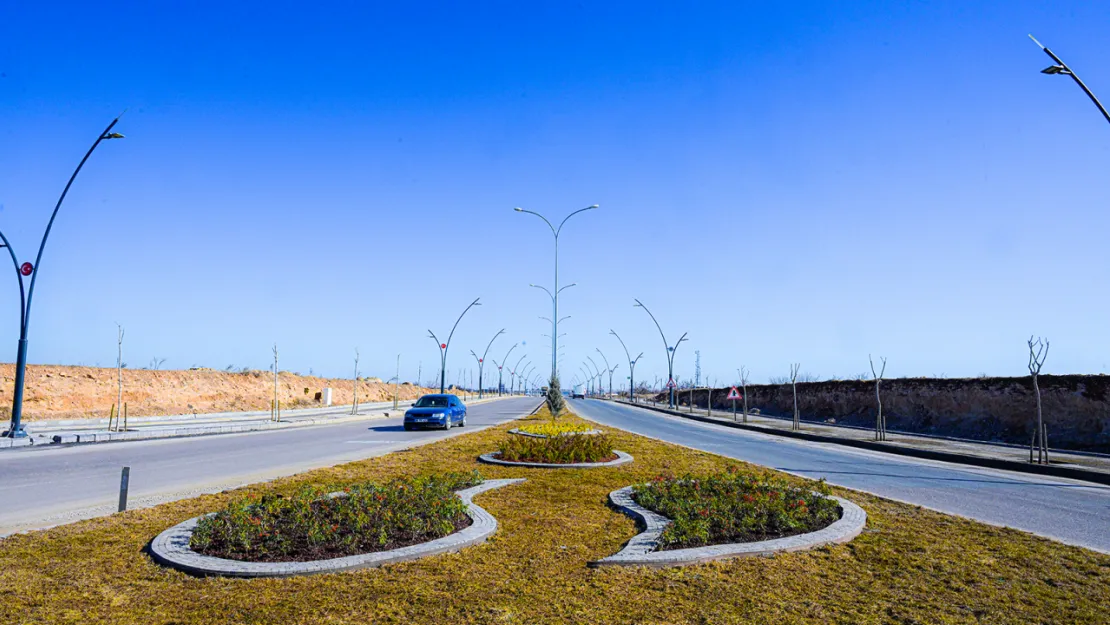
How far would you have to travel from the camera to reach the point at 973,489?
461 inches

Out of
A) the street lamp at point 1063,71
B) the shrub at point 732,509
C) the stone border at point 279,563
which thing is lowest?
the stone border at point 279,563

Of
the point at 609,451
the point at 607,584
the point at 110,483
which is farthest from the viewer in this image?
the point at 609,451

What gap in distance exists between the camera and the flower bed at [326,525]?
20.4 feet

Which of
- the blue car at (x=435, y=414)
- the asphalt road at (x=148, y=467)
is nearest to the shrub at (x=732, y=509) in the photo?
the asphalt road at (x=148, y=467)

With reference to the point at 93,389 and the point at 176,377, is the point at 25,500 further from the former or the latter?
the point at 176,377

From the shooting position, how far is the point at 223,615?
459 centimetres

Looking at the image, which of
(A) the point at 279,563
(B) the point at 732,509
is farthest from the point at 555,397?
(A) the point at 279,563

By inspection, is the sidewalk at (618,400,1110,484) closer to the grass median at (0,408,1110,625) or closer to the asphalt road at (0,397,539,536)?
the grass median at (0,408,1110,625)

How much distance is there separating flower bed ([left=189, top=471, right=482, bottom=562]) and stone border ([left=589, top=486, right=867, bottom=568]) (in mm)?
1954

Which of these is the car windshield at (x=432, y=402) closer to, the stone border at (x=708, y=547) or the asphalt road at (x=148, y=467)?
the asphalt road at (x=148, y=467)

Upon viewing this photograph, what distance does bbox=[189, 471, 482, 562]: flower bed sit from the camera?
6215 millimetres

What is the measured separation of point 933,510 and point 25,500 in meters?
12.7

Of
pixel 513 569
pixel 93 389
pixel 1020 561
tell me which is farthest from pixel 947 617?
pixel 93 389

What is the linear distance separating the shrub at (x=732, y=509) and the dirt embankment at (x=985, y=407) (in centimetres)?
1980
